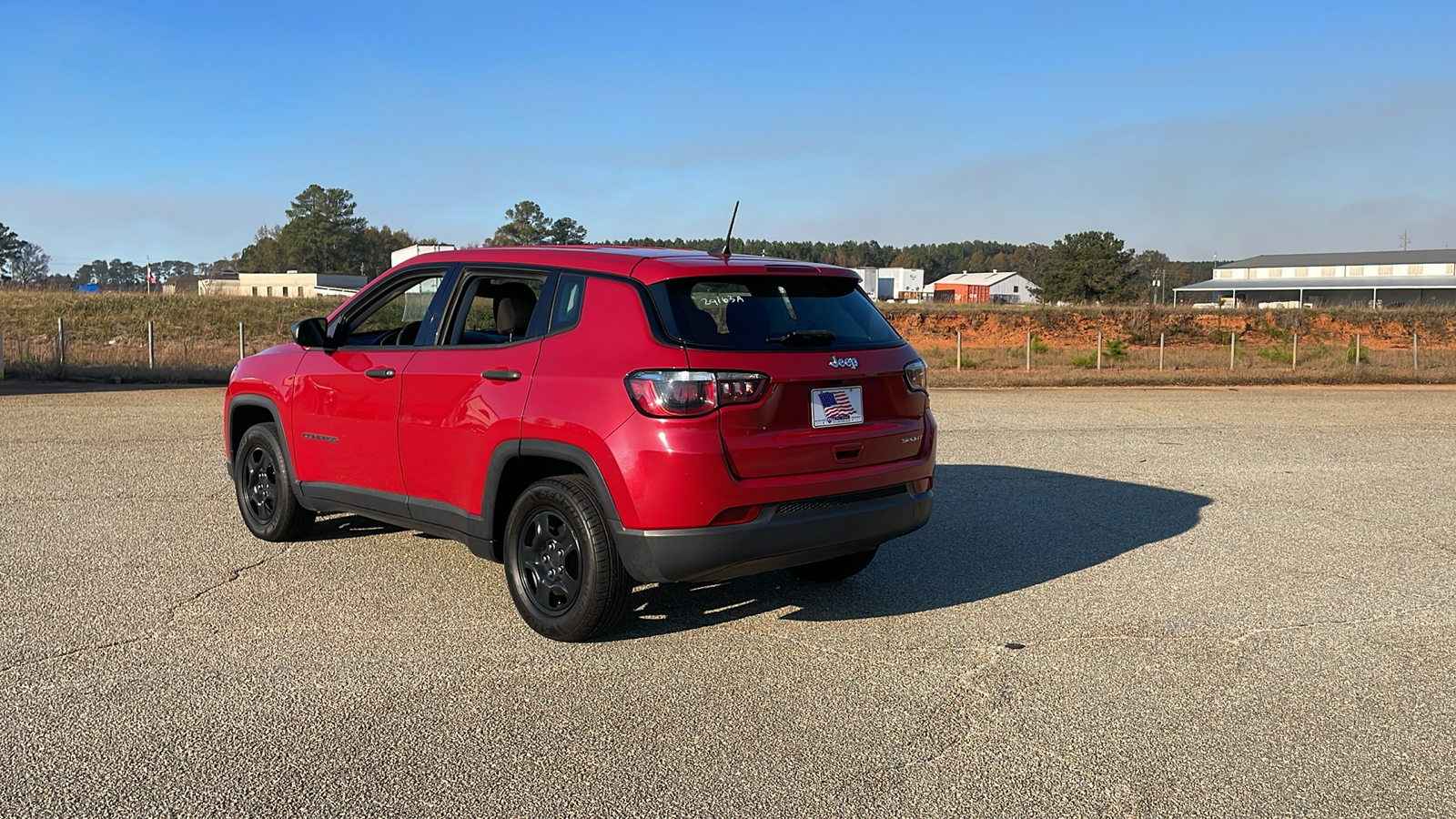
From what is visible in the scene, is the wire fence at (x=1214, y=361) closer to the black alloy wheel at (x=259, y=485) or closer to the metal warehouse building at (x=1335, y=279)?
the black alloy wheel at (x=259, y=485)

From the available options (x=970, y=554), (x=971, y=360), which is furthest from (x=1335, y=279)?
(x=970, y=554)

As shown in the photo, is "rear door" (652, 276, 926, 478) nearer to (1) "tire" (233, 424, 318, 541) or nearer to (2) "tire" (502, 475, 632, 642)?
(2) "tire" (502, 475, 632, 642)

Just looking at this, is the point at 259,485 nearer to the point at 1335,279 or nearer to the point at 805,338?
the point at 805,338

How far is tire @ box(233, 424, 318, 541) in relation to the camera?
673 centimetres

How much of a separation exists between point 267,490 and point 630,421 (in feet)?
11.3

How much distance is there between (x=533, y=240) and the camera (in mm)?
37219

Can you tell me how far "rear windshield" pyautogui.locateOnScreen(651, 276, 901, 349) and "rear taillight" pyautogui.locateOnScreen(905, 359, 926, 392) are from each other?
5.5 inches

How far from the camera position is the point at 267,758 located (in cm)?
377

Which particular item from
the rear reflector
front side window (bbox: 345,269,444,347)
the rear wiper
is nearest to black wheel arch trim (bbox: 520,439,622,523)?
the rear reflector

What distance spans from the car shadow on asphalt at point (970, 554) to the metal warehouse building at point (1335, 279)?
80655mm

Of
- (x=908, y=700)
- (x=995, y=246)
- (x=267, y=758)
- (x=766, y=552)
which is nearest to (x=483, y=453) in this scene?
(x=766, y=552)

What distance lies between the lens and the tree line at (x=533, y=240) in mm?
76938

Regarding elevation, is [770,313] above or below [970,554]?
above

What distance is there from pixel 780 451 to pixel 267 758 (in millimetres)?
2252
